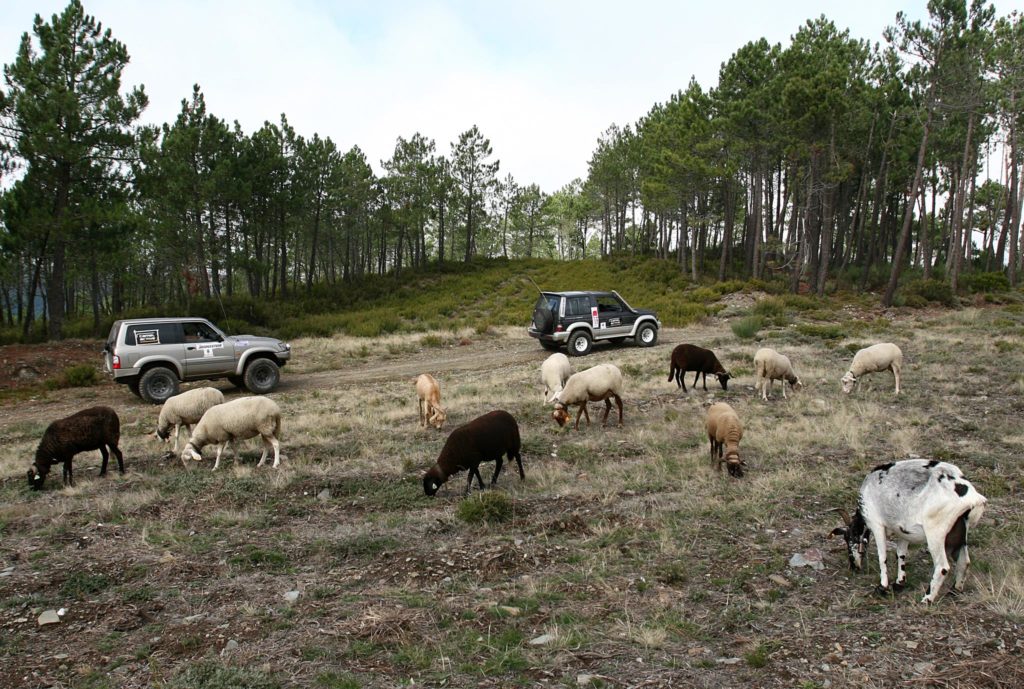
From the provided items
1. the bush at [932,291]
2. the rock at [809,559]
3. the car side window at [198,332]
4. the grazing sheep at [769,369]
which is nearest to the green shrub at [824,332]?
the grazing sheep at [769,369]

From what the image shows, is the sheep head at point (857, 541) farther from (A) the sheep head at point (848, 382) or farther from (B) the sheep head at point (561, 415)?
(A) the sheep head at point (848, 382)

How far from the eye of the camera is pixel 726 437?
8.82m

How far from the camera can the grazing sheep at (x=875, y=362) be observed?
13.4 metres

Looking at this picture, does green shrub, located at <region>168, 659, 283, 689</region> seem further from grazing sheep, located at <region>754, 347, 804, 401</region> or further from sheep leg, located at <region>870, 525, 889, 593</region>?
grazing sheep, located at <region>754, 347, 804, 401</region>

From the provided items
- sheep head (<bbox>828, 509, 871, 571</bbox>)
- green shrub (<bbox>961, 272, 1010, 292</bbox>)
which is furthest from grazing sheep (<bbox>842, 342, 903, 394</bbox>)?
green shrub (<bbox>961, 272, 1010, 292</bbox>)

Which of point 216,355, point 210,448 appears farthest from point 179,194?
point 210,448

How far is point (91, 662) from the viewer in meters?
4.73

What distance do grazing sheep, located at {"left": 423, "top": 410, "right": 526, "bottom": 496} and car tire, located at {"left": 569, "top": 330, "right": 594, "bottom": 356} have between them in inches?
515

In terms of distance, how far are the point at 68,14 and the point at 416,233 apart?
3376 cm

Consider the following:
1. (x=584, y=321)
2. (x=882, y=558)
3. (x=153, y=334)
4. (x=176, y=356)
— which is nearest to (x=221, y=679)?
(x=882, y=558)

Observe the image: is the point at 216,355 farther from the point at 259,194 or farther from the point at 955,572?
the point at 259,194

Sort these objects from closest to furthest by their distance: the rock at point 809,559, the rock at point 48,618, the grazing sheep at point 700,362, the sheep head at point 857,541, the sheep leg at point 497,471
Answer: the rock at point 48,618 → the sheep head at point 857,541 → the rock at point 809,559 → the sheep leg at point 497,471 → the grazing sheep at point 700,362

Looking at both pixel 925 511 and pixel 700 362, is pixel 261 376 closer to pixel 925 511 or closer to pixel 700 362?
pixel 700 362

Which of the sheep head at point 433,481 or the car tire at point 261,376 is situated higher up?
the car tire at point 261,376
